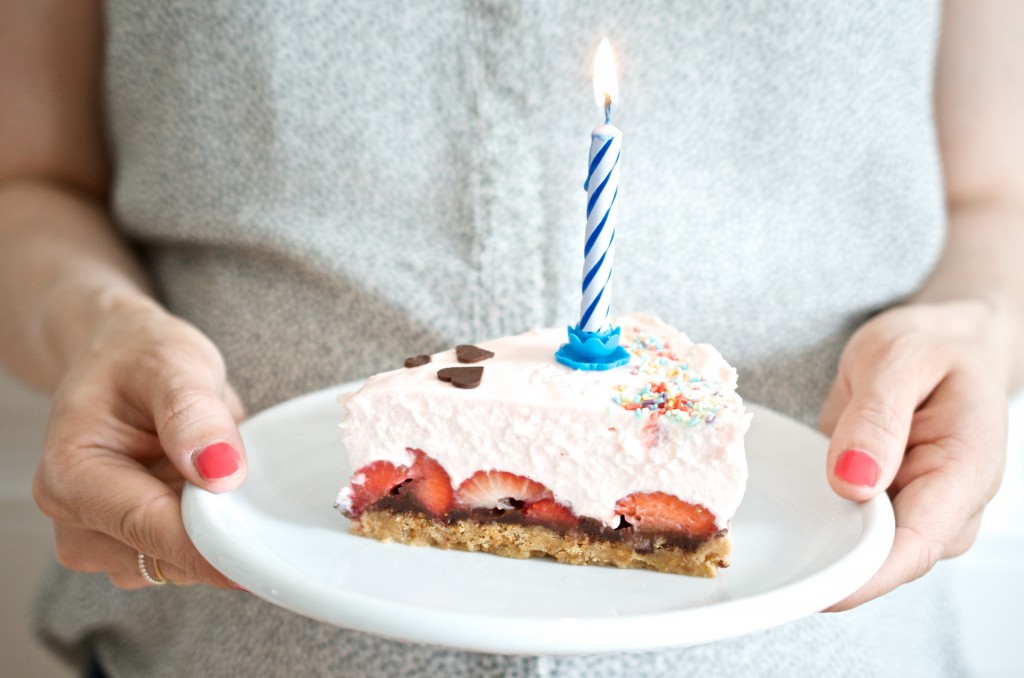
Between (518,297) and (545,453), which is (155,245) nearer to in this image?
(518,297)

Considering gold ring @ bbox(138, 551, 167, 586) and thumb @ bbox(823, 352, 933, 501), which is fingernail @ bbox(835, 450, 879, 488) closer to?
thumb @ bbox(823, 352, 933, 501)

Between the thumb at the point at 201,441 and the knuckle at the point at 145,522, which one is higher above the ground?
the thumb at the point at 201,441

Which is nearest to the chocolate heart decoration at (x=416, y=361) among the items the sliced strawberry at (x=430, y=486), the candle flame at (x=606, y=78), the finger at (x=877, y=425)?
the sliced strawberry at (x=430, y=486)

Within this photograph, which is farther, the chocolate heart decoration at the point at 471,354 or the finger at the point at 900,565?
the chocolate heart decoration at the point at 471,354

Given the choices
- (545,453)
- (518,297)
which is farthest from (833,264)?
(545,453)

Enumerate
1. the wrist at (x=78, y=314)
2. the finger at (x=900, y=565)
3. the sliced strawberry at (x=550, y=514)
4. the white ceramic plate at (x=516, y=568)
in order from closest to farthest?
the white ceramic plate at (x=516, y=568), the finger at (x=900, y=565), the sliced strawberry at (x=550, y=514), the wrist at (x=78, y=314)

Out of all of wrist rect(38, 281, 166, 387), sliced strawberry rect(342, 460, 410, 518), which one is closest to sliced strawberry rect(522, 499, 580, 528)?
sliced strawberry rect(342, 460, 410, 518)

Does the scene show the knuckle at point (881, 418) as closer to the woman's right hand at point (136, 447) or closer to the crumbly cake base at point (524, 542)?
the crumbly cake base at point (524, 542)
